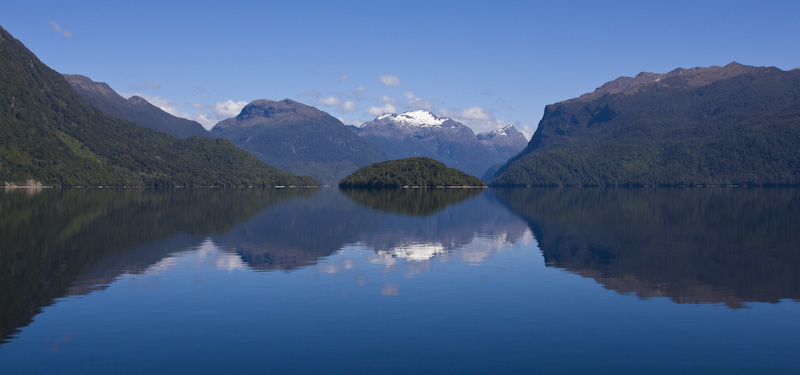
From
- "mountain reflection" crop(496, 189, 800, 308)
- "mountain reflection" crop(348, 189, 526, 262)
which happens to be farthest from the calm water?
"mountain reflection" crop(348, 189, 526, 262)

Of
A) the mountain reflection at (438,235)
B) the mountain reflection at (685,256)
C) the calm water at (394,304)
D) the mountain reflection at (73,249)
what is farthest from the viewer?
the mountain reflection at (438,235)

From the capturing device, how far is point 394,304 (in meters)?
37.6

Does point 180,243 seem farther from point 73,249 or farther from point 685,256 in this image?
point 685,256

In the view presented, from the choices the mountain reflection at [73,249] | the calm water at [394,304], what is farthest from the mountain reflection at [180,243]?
the calm water at [394,304]

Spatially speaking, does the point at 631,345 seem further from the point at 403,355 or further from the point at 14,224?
the point at 14,224

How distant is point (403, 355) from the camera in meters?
27.5

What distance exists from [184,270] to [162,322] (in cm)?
1709

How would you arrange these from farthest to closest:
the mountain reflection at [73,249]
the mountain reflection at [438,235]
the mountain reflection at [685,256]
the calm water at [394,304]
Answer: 1. the mountain reflection at [438,235]
2. the mountain reflection at [685,256]
3. the mountain reflection at [73,249]
4. the calm water at [394,304]

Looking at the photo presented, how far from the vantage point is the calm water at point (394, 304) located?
88.9ft

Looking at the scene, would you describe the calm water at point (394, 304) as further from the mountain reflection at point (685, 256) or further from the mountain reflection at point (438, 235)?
the mountain reflection at point (438, 235)

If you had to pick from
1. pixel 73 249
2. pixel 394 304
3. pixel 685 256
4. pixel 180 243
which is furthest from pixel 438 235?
pixel 394 304

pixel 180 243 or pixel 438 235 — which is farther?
pixel 438 235

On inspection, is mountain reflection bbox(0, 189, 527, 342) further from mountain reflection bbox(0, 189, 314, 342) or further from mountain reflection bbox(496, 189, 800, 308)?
mountain reflection bbox(496, 189, 800, 308)

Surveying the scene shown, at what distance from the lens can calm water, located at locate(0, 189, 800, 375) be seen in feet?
88.9
